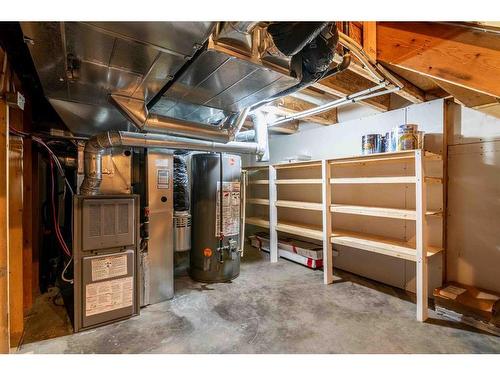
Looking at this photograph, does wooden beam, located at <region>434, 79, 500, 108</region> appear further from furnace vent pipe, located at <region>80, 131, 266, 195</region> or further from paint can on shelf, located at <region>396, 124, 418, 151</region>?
furnace vent pipe, located at <region>80, 131, 266, 195</region>

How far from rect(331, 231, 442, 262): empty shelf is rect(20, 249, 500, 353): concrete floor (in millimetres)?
486

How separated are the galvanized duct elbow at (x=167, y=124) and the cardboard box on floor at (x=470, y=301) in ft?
7.74

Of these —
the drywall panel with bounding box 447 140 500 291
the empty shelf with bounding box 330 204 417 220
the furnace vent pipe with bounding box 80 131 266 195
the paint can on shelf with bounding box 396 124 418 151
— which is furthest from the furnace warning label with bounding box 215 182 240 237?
the drywall panel with bounding box 447 140 500 291

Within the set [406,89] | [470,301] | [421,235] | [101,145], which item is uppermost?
[406,89]

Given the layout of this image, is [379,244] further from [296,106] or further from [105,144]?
[105,144]

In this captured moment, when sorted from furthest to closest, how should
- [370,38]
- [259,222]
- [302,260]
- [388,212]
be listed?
[259,222], [302,260], [388,212], [370,38]

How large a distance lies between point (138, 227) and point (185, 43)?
5.22ft

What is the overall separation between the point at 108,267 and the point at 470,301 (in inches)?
117

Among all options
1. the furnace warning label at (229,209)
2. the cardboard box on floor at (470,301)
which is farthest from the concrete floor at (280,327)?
the furnace warning label at (229,209)

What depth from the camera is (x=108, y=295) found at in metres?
2.01

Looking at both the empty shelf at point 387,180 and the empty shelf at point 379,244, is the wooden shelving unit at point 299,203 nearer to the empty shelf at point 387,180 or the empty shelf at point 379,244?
the empty shelf at point 379,244

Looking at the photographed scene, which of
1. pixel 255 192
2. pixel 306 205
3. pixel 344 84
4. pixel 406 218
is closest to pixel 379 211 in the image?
pixel 406 218
